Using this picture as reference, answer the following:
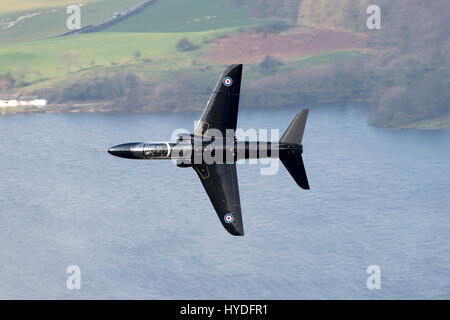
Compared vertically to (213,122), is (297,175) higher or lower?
lower

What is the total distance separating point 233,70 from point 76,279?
11894cm

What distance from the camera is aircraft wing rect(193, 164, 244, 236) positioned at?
9506cm

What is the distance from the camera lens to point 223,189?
318ft

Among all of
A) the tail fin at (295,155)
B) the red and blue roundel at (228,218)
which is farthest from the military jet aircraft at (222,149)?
the red and blue roundel at (228,218)

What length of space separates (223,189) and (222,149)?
19.3ft

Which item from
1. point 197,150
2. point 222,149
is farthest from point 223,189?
point 197,150

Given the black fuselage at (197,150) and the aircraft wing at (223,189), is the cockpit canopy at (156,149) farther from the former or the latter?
the aircraft wing at (223,189)

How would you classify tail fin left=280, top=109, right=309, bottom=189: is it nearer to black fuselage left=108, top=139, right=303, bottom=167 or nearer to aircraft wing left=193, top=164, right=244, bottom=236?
black fuselage left=108, top=139, right=303, bottom=167

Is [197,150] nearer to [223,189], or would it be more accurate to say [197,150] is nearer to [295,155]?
[223,189]

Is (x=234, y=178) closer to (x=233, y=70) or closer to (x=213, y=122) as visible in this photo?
(x=213, y=122)

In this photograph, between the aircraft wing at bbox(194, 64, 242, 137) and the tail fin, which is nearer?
the tail fin

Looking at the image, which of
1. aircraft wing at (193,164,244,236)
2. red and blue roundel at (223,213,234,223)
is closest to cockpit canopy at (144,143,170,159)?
aircraft wing at (193,164,244,236)
